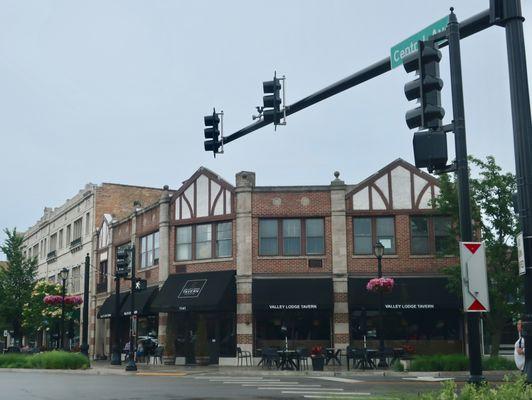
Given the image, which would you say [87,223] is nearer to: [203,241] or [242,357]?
[203,241]

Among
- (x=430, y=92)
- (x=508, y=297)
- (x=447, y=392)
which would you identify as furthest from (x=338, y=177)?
(x=447, y=392)

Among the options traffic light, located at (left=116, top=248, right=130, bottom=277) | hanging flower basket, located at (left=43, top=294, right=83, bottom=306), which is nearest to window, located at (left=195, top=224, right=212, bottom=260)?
traffic light, located at (left=116, top=248, right=130, bottom=277)

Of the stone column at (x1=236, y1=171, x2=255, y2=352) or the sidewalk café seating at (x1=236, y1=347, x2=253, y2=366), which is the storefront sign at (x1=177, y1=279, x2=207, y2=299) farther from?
the sidewalk café seating at (x1=236, y1=347, x2=253, y2=366)

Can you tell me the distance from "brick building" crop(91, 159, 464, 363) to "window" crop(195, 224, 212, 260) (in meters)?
0.39

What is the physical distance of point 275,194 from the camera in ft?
110

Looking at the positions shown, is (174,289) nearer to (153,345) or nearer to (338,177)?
(153,345)

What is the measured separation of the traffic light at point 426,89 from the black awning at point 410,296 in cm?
2272

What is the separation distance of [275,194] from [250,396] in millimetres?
18404

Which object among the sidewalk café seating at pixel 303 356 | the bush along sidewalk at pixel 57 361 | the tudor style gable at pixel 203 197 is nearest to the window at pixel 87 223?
the tudor style gable at pixel 203 197

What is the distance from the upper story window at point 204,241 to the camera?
3425 centimetres

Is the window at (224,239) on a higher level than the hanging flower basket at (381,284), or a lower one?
higher

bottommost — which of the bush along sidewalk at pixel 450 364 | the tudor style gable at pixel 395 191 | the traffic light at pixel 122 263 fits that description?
the bush along sidewalk at pixel 450 364

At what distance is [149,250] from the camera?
128 ft

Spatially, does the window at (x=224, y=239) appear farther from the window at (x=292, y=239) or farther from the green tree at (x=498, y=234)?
the green tree at (x=498, y=234)
